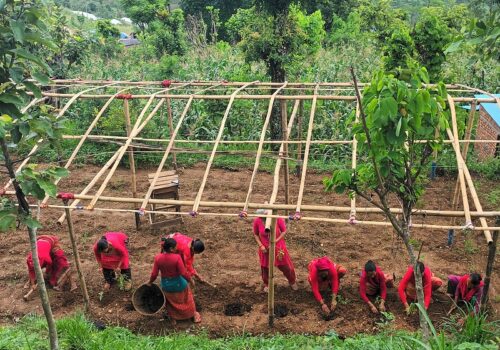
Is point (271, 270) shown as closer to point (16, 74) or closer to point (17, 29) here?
point (16, 74)

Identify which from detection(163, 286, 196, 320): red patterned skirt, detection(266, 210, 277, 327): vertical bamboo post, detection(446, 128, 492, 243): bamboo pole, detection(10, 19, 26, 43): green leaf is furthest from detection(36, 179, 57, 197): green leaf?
detection(446, 128, 492, 243): bamboo pole

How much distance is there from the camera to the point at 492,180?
902 centimetres

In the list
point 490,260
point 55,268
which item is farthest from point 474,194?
point 55,268

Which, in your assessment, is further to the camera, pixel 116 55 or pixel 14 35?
pixel 116 55

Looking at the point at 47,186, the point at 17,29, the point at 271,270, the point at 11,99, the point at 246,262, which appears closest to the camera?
the point at 17,29

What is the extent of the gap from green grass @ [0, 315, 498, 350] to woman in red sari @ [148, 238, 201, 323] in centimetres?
33

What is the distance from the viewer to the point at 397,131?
296 centimetres

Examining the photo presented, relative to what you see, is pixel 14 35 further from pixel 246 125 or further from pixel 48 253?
pixel 246 125

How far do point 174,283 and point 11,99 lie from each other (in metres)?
2.98

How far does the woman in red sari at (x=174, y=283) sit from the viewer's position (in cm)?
553

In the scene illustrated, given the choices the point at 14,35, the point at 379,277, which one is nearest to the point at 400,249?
the point at 379,277

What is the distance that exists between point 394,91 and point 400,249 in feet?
14.7

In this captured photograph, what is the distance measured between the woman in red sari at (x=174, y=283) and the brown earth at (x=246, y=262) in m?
0.18

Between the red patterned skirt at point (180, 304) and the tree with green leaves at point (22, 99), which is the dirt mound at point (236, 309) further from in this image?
the tree with green leaves at point (22, 99)
